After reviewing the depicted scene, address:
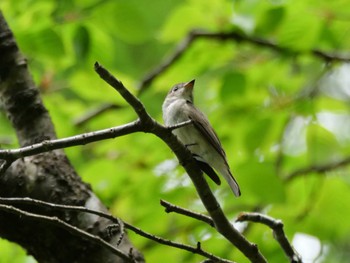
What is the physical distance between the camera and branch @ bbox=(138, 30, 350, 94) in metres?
5.12

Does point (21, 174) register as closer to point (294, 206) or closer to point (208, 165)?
point (208, 165)

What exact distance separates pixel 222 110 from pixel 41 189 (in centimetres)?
254

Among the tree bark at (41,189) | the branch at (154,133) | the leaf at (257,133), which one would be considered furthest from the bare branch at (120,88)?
the leaf at (257,133)

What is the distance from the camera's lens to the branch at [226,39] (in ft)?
16.8

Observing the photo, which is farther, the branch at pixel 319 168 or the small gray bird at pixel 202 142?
the branch at pixel 319 168

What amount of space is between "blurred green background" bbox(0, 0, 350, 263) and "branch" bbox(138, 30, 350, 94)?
0.05 meters

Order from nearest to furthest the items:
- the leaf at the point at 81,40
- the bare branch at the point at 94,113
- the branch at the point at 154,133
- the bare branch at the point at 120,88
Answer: the bare branch at the point at 120,88
the branch at the point at 154,133
the leaf at the point at 81,40
the bare branch at the point at 94,113

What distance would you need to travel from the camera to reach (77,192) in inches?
129

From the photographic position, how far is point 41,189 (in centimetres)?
319

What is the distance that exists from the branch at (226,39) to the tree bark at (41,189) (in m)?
1.99

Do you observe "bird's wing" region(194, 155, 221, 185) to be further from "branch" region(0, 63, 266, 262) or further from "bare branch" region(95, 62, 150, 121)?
"bare branch" region(95, 62, 150, 121)

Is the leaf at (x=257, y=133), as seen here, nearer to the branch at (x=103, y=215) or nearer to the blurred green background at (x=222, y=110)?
the blurred green background at (x=222, y=110)

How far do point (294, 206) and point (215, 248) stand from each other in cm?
70

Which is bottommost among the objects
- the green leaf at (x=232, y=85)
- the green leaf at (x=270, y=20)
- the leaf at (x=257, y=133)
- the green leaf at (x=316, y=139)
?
the green leaf at (x=316, y=139)
